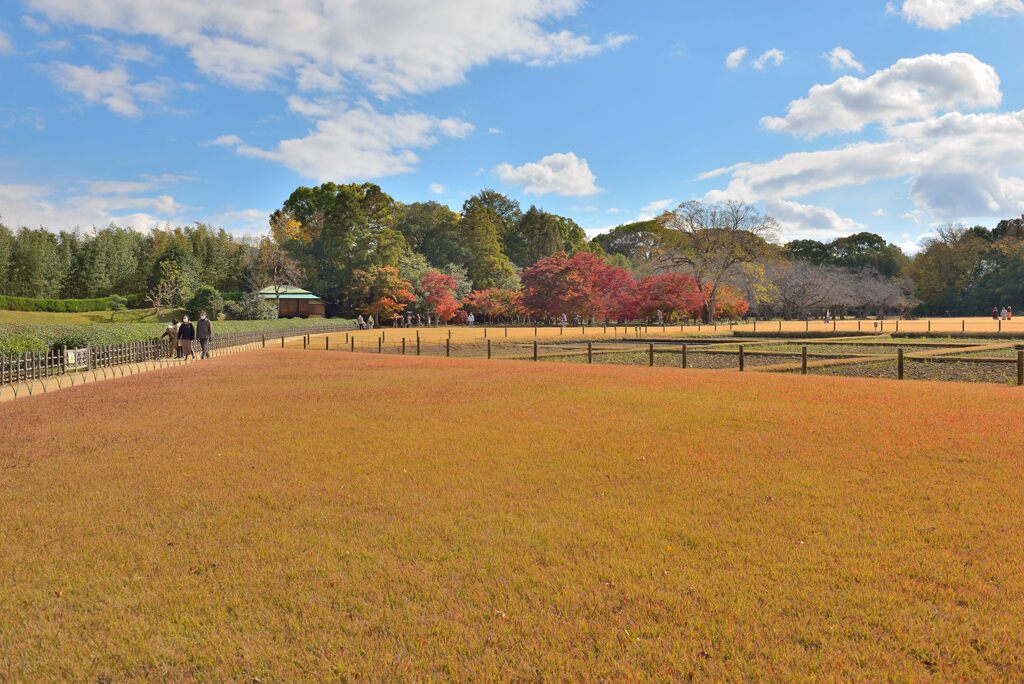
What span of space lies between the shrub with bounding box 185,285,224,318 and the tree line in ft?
0.62

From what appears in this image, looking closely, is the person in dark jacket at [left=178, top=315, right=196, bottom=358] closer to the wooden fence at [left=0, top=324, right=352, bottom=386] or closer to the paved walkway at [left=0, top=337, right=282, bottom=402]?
the wooden fence at [left=0, top=324, right=352, bottom=386]

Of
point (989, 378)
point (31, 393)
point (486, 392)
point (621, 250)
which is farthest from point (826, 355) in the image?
point (621, 250)

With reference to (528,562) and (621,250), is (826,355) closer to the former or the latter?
(528,562)

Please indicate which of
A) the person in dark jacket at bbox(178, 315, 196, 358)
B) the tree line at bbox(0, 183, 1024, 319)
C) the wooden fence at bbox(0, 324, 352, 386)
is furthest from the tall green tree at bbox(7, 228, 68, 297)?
the person in dark jacket at bbox(178, 315, 196, 358)

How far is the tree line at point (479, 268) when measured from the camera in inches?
2304

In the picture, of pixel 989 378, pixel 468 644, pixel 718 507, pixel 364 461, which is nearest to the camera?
pixel 468 644

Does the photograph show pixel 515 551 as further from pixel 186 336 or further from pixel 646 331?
pixel 646 331

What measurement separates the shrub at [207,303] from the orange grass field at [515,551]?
147 feet

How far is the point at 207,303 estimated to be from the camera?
5041 centimetres

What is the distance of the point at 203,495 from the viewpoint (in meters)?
5.86

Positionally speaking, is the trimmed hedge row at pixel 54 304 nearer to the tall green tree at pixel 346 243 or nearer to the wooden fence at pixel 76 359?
the tall green tree at pixel 346 243

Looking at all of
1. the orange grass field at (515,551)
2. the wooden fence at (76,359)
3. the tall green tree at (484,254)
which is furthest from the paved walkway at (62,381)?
the tall green tree at (484,254)

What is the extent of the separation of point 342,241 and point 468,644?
6613 centimetres

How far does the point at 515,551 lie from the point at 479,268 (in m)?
70.4
